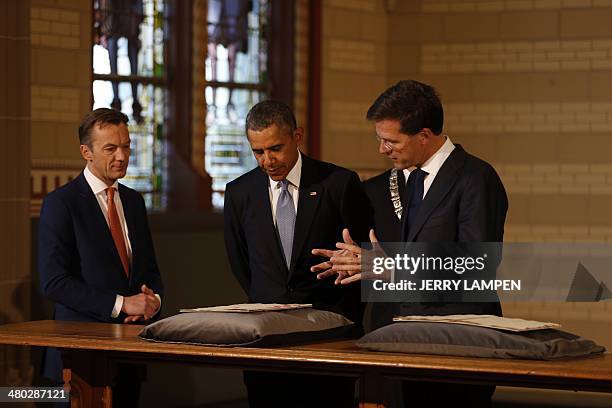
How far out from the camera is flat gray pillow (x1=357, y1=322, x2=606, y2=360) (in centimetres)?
361

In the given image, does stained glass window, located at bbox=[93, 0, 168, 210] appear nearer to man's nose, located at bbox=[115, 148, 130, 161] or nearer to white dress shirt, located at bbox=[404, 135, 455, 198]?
man's nose, located at bbox=[115, 148, 130, 161]

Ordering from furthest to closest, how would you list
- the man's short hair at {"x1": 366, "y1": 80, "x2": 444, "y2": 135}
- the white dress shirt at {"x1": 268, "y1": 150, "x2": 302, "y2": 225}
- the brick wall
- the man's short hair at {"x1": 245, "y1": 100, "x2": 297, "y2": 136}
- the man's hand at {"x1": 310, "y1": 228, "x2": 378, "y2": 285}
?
the brick wall → the white dress shirt at {"x1": 268, "y1": 150, "x2": 302, "y2": 225} → the man's short hair at {"x1": 245, "y1": 100, "x2": 297, "y2": 136} → the man's short hair at {"x1": 366, "y1": 80, "x2": 444, "y2": 135} → the man's hand at {"x1": 310, "y1": 228, "x2": 378, "y2": 285}

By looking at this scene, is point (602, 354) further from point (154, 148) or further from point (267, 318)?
point (154, 148)

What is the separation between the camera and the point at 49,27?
26.2 feet

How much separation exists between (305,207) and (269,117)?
402 mm

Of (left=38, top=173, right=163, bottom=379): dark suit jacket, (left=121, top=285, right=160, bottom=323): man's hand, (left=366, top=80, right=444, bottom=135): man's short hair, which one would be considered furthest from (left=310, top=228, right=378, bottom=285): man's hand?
(left=38, top=173, right=163, bottom=379): dark suit jacket

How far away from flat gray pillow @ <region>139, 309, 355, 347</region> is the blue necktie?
616 mm

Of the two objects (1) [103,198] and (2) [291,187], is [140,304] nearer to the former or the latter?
(1) [103,198]

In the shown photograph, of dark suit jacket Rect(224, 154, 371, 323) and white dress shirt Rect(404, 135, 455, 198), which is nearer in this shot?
white dress shirt Rect(404, 135, 455, 198)

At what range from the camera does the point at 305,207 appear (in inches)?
191

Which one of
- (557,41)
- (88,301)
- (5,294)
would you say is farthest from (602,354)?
(557,41)

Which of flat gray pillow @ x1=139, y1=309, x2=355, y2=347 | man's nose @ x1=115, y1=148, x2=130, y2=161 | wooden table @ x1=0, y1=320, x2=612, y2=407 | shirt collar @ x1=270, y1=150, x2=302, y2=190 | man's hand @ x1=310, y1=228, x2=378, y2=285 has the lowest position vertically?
wooden table @ x1=0, y1=320, x2=612, y2=407

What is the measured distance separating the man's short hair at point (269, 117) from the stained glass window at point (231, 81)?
4713 mm

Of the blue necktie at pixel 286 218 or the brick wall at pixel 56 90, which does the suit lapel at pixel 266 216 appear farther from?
the brick wall at pixel 56 90
